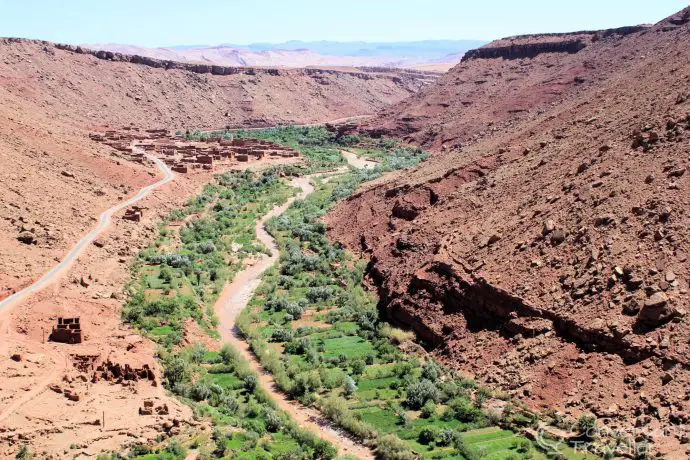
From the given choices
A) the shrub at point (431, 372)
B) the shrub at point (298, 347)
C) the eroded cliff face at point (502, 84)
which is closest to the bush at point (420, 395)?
the shrub at point (431, 372)

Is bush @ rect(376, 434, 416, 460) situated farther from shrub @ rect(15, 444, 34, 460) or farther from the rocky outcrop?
the rocky outcrop

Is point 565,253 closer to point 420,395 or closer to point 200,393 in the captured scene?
point 420,395

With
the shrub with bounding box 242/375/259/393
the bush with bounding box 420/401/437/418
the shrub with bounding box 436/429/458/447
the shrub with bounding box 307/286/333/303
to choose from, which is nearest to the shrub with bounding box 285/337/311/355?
the shrub with bounding box 242/375/259/393

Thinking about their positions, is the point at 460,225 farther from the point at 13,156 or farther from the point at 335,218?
the point at 13,156

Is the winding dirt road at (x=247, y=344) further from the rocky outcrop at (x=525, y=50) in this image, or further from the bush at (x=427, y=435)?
the rocky outcrop at (x=525, y=50)

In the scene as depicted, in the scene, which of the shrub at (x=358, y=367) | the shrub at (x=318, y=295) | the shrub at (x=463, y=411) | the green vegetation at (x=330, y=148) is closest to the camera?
the shrub at (x=463, y=411)
